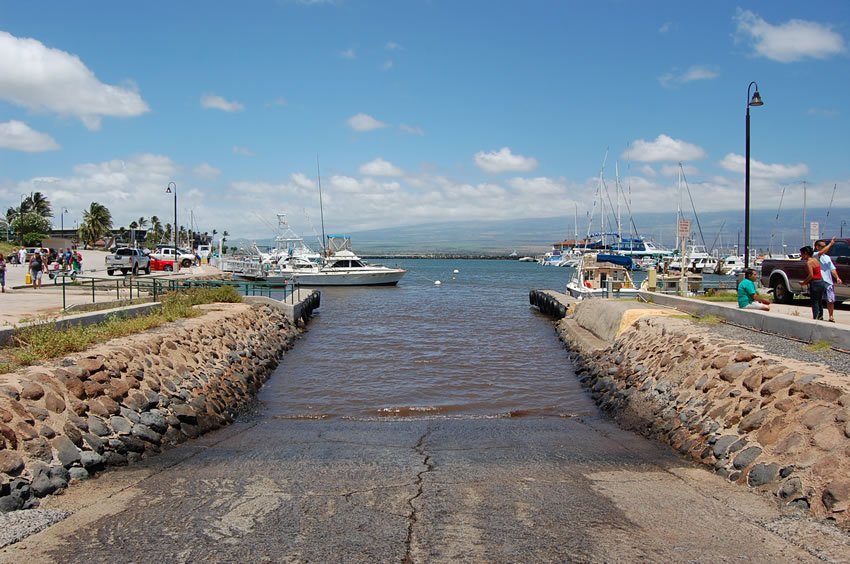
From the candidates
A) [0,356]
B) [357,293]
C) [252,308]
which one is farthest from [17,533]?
[357,293]

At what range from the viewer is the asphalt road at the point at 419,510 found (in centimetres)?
616

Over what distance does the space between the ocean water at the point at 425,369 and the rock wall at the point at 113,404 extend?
63.8 inches

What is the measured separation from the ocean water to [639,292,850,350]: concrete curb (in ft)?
12.6

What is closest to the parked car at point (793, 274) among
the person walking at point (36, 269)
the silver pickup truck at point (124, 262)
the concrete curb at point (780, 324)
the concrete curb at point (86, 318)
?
the concrete curb at point (780, 324)

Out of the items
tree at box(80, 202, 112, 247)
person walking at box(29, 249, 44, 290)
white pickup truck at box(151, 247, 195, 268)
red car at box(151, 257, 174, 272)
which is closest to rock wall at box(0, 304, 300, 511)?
person walking at box(29, 249, 44, 290)

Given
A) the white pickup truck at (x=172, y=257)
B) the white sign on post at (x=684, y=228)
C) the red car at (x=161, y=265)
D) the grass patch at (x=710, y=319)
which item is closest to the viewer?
the grass patch at (x=710, y=319)

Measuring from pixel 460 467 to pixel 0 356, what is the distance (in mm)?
7132

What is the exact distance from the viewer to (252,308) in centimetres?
2466

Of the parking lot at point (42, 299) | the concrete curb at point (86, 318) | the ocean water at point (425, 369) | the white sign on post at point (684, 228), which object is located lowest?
the ocean water at point (425, 369)

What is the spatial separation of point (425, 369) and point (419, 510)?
496 inches

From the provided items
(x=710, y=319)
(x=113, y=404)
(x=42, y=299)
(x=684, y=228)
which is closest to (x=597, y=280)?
(x=684, y=228)

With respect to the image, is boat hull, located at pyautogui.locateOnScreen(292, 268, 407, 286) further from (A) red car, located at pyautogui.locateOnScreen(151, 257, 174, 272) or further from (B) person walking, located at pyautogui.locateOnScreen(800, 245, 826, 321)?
(B) person walking, located at pyautogui.locateOnScreen(800, 245, 826, 321)

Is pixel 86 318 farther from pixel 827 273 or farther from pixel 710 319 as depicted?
pixel 827 273

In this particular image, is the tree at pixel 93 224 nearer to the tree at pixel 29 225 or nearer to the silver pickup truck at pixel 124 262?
the tree at pixel 29 225
